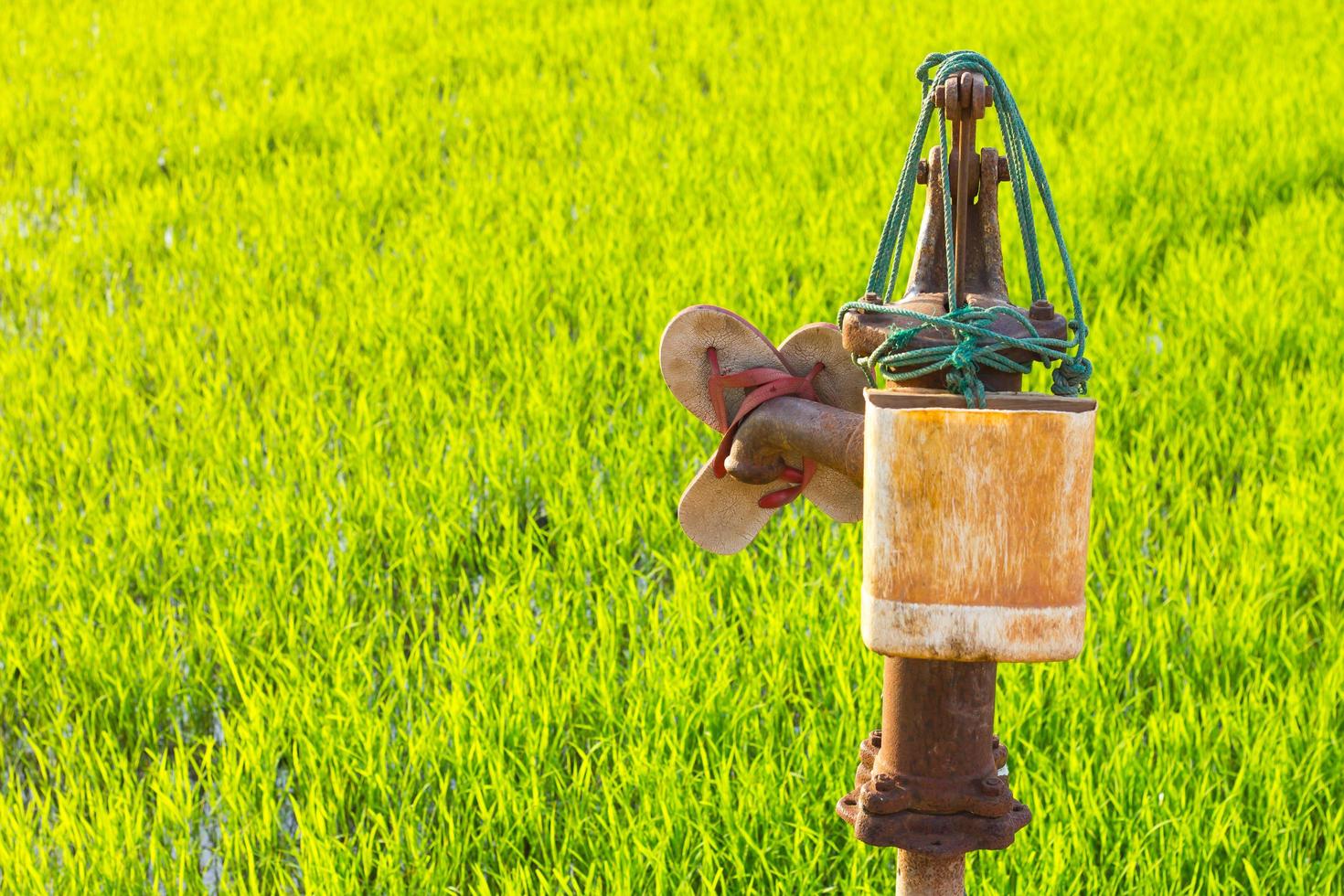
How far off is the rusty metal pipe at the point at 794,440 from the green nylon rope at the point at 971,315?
63 millimetres

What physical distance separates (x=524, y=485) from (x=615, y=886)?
3.58 feet

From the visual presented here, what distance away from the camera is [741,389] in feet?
3.40

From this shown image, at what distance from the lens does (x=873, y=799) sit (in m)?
0.85

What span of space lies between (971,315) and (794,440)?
199mm

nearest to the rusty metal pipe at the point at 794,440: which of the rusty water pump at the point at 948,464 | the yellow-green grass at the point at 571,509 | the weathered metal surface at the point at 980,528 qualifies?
the rusty water pump at the point at 948,464

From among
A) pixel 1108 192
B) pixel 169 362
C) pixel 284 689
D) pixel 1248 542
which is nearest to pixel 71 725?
pixel 284 689

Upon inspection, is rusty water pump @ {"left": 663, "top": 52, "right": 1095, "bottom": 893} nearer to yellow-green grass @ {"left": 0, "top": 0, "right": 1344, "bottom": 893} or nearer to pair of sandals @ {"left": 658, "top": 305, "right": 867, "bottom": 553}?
pair of sandals @ {"left": 658, "top": 305, "right": 867, "bottom": 553}

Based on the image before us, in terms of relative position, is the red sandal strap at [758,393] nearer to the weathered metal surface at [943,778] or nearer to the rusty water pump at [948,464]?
the rusty water pump at [948,464]

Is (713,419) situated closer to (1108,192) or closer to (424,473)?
(424,473)

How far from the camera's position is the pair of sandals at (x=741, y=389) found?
1001 millimetres

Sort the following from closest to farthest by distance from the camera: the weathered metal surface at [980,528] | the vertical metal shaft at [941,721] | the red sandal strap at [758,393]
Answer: the weathered metal surface at [980,528]
the vertical metal shaft at [941,721]
the red sandal strap at [758,393]

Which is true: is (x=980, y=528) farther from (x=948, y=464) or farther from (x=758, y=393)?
(x=758, y=393)

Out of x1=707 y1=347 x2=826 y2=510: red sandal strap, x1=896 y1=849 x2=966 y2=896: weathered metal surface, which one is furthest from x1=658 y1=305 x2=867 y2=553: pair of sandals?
x1=896 y1=849 x2=966 y2=896: weathered metal surface

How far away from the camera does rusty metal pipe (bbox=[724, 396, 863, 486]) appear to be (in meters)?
0.89
